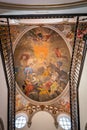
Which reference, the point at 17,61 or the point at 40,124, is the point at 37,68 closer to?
the point at 17,61

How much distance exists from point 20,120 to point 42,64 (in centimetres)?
470

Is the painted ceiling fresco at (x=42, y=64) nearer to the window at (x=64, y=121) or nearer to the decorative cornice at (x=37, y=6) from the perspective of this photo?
the window at (x=64, y=121)

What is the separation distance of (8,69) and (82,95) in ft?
13.0

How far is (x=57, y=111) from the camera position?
17.5 metres

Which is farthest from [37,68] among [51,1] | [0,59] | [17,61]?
[51,1]

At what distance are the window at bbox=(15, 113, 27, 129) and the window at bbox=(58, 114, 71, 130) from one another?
8.87 ft

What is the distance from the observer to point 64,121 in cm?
1695

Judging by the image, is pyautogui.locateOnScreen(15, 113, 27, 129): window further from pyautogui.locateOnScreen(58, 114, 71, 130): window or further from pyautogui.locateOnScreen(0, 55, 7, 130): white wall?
pyautogui.locateOnScreen(0, 55, 7, 130): white wall

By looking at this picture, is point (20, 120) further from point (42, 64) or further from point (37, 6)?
point (37, 6)

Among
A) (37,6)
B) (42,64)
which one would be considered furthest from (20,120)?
(37,6)

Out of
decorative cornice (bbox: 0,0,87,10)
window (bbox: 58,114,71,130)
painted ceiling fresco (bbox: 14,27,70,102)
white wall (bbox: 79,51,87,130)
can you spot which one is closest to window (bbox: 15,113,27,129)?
painted ceiling fresco (bbox: 14,27,70,102)

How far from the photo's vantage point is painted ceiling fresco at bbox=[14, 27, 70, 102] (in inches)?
627

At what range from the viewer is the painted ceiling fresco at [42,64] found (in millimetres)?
15930

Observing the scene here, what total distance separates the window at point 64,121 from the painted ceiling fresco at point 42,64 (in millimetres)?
1671
